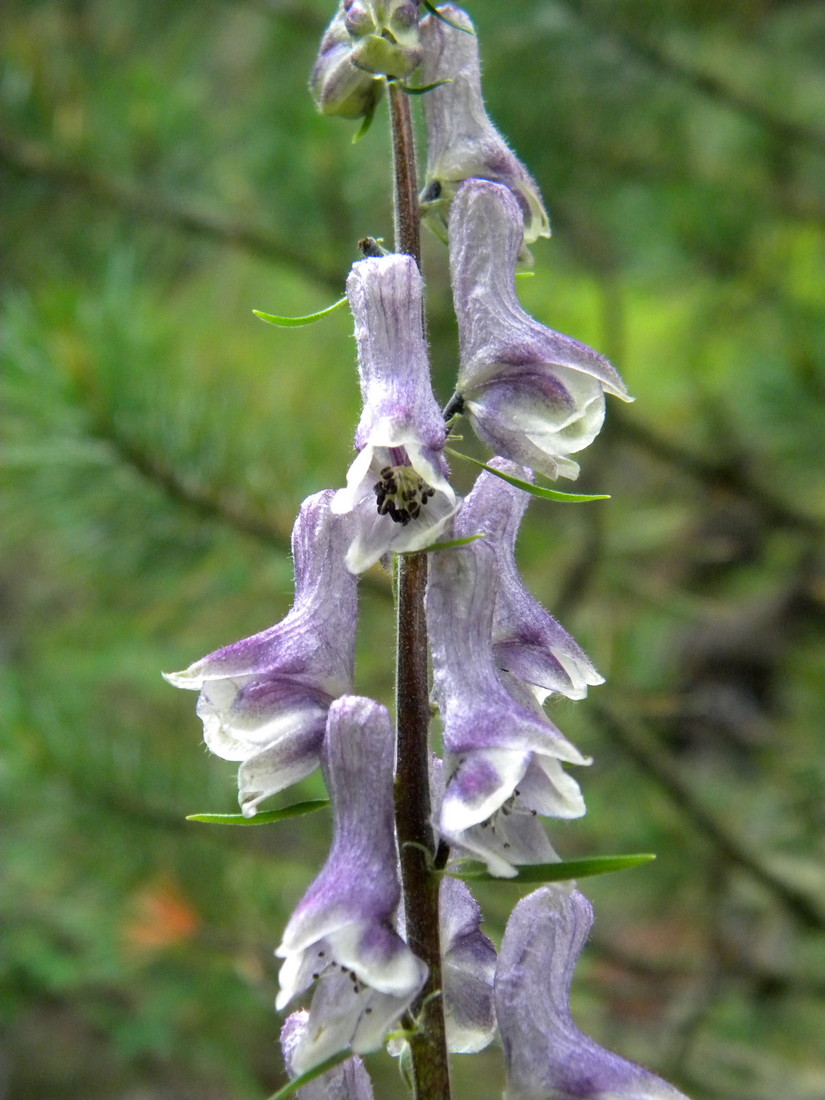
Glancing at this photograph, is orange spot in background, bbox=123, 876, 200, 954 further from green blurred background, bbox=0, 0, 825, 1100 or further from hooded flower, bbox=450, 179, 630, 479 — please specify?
hooded flower, bbox=450, 179, 630, 479

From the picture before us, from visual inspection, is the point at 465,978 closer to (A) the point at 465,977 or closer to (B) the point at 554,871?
(A) the point at 465,977

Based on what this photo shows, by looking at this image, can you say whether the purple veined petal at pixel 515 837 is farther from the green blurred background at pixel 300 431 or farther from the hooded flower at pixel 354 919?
the green blurred background at pixel 300 431

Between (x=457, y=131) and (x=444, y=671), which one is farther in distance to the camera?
(x=457, y=131)

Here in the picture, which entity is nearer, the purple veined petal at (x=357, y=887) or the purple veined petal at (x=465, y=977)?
the purple veined petal at (x=357, y=887)

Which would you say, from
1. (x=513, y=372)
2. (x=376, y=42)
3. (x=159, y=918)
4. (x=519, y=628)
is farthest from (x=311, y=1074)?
(x=159, y=918)

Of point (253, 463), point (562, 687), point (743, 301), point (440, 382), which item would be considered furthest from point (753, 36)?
point (562, 687)

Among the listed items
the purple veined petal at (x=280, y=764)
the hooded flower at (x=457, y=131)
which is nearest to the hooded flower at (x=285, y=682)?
the purple veined petal at (x=280, y=764)

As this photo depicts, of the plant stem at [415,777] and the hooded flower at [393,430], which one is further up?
the hooded flower at [393,430]
